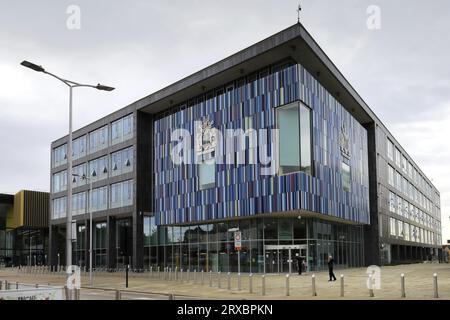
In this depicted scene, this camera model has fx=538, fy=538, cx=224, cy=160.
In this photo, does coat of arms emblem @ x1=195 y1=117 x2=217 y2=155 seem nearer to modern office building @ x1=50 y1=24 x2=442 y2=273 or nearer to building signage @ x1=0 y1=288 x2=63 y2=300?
modern office building @ x1=50 y1=24 x2=442 y2=273

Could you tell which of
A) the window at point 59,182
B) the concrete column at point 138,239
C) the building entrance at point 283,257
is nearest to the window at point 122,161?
the concrete column at point 138,239

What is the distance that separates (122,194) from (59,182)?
19.5 metres

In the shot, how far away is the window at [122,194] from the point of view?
60.6 m

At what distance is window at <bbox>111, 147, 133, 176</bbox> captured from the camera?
200ft

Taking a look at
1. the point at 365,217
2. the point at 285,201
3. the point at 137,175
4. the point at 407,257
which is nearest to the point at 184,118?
the point at 137,175

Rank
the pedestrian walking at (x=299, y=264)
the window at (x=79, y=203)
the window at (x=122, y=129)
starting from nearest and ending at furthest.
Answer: the pedestrian walking at (x=299, y=264)
the window at (x=122, y=129)
the window at (x=79, y=203)

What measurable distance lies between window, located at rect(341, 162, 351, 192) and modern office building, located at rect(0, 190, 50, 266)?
179 feet

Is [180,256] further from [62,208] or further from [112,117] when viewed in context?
[62,208]

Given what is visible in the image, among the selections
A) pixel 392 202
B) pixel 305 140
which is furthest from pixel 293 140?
pixel 392 202

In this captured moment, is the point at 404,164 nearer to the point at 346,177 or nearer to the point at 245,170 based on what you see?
the point at 346,177

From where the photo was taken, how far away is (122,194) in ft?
204

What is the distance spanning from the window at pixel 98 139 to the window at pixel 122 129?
2.08 m

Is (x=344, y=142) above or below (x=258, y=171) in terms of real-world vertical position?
above

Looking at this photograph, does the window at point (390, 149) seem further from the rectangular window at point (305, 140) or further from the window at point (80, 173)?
the window at point (80, 173)
